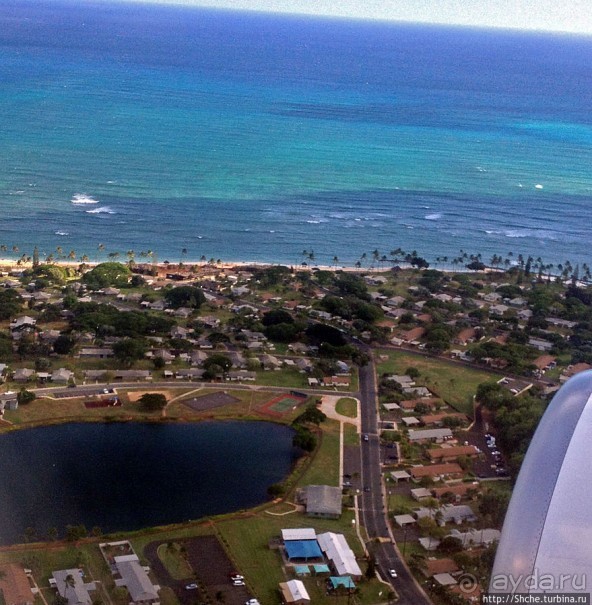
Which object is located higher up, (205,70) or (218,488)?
(205,70)

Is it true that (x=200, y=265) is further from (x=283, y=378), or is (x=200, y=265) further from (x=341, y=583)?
(x=341, y=583)

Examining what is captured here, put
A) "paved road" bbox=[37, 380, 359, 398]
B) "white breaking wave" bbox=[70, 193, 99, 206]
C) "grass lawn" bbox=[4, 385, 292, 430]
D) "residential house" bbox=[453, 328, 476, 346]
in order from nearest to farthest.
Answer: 1. "grass lawn" bbox=[4, 385, 292, 430]
2. "paved road" bbox=[37, 380, 359, 398]
3. "residential house" bbox=[453, 328, 476, 346]
4. "white breaking wave" bbox=[70, 193, 99, 206]

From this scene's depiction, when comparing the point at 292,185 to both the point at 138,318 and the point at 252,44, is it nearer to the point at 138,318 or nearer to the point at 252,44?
the point at 138,318

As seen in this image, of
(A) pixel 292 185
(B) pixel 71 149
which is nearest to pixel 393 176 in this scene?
(A) pixel 292 185

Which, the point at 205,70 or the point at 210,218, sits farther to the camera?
the point at 205,70

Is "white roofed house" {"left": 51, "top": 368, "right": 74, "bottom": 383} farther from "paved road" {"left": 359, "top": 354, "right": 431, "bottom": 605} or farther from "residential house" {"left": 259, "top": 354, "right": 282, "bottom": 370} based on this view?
"paved road" {"left": 359, "top": 354, "right": 431, "bottom": 605}

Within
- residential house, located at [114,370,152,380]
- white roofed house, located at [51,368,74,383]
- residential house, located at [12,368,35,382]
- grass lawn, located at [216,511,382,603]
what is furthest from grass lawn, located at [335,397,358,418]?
residential house, located at [12,368,35,382]

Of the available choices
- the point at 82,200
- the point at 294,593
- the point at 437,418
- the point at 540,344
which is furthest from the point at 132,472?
the point at 82,200
